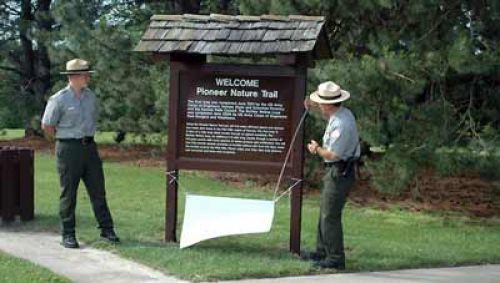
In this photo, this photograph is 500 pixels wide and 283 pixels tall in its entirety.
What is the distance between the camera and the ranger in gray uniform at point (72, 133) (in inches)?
334

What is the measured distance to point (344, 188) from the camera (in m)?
7.73

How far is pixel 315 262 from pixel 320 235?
0.29 metres

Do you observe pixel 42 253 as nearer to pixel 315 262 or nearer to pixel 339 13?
pixel 315 262

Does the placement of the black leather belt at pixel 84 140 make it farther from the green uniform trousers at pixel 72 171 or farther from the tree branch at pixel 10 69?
the tree branch at pixel 10 69

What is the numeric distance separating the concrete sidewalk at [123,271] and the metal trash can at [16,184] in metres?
1.18

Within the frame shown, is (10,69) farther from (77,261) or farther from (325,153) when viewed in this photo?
(325,153)

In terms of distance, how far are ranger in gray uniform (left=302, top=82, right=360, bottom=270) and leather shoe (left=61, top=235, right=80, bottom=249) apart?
8.28 feet

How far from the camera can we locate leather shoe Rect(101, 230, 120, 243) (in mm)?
8795

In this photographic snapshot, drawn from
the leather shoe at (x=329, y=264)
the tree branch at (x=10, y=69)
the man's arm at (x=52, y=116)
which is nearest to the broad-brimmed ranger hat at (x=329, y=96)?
the leather shoe at (x=329, y=264)

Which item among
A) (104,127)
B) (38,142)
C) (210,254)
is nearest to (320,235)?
(210,254)

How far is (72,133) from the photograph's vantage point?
852cm

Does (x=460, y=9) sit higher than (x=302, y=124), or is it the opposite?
(x=460, y=9)

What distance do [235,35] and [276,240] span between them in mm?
2374

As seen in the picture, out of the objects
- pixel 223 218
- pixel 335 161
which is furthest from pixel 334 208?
pixel 223 218
